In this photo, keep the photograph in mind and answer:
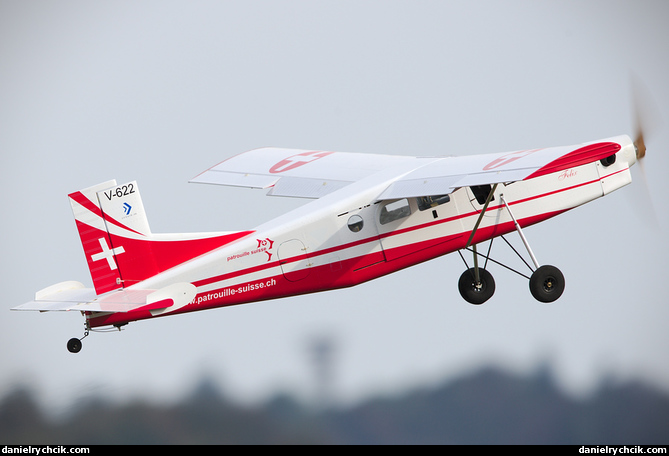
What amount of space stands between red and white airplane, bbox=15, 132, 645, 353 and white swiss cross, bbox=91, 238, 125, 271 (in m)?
0.02

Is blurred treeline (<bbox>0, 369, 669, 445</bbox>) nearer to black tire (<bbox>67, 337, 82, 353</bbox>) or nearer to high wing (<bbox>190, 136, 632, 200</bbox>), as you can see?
black tire (<bbox>67, 337, 82, 353</bbox>)

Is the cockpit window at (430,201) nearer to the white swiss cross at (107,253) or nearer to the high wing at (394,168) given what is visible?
the high wing at (394,168)

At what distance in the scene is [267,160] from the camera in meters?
18.4

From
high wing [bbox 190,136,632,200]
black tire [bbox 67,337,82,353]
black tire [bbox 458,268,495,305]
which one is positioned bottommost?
black tire [bbox 458,268,495,305]

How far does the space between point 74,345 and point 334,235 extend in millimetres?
4483

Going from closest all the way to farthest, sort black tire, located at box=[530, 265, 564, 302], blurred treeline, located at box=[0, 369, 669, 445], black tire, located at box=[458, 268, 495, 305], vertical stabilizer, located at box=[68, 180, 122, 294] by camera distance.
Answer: vertical stabilizer, located at box=[68, 180, 122, 294], black tire, located at box=[530, 265, 564, 302], black tire, located at box=[458, 268, 495, 305], blurred treeline, located at box=[0, 369, 669, 445]

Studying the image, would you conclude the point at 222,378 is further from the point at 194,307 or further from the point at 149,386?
the point at 194,307

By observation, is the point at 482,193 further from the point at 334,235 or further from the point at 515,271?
the point at 334,235

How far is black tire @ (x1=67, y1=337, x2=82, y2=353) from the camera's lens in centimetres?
1401

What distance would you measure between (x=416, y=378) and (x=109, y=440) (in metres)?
7.70

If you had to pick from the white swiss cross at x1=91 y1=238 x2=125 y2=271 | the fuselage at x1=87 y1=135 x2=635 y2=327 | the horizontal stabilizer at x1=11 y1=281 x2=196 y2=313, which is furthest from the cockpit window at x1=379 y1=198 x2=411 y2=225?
the white swiss cross at x1=91 y1=238 x2=125 y2=271

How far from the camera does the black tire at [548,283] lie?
1502 centimetres

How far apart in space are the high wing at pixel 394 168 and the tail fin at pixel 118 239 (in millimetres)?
3317

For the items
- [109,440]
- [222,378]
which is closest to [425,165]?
[222,378]
